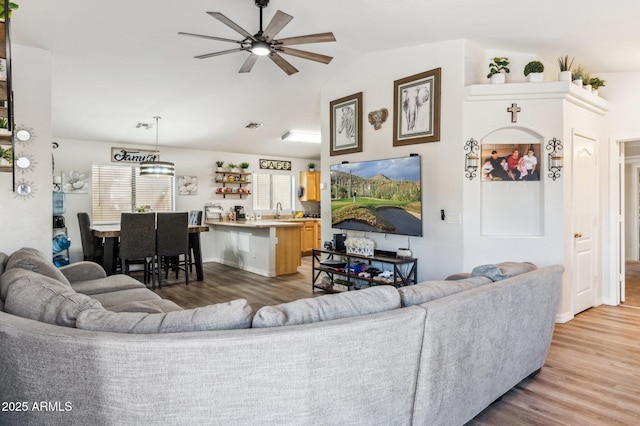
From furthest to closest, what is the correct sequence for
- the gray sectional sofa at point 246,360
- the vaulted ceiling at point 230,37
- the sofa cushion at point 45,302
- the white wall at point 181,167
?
1. the white wall at point 181,167
2. the vaulted ceiling at point 230,37
3. the sofa cushion at point 45,302
4. the gray sectional sofa at point 246,360

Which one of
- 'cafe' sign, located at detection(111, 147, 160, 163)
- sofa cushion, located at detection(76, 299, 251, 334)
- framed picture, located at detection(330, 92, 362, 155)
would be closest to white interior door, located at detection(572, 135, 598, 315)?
framed picture, located at detection(330, 92, 362, 155)

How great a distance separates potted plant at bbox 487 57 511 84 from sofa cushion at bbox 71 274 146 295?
4.05 meters

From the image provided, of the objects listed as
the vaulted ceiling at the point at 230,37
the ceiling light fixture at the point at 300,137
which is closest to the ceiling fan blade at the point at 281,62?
the vaulted ceiling at the point at 230,37

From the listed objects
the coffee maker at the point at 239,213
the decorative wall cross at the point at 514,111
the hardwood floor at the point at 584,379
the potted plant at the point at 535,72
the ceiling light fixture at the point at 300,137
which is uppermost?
the ceiling light fixture at the point at 300,137

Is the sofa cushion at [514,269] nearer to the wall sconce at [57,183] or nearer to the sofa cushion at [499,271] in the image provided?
the sofa cushion at [499,271]

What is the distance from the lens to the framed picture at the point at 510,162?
382 centimetres

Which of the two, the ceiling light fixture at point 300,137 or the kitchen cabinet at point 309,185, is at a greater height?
the ceiling light fixture at point 300,137

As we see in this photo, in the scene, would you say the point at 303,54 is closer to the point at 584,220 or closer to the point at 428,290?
the point at 428,290

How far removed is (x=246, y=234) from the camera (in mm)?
6816

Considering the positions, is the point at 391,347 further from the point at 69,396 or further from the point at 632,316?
the point at 632,316

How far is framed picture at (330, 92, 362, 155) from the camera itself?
16.6 ft

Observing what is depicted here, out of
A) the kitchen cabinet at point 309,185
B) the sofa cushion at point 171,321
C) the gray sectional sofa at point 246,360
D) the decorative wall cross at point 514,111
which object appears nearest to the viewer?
the gray sectional sofa at point 246,360

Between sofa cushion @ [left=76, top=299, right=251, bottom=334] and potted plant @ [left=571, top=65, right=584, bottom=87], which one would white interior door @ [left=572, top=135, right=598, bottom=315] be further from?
sofa cushion @ [left=76, top=299, right=251, bottom=334]

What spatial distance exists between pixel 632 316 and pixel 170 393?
4.82 meters
